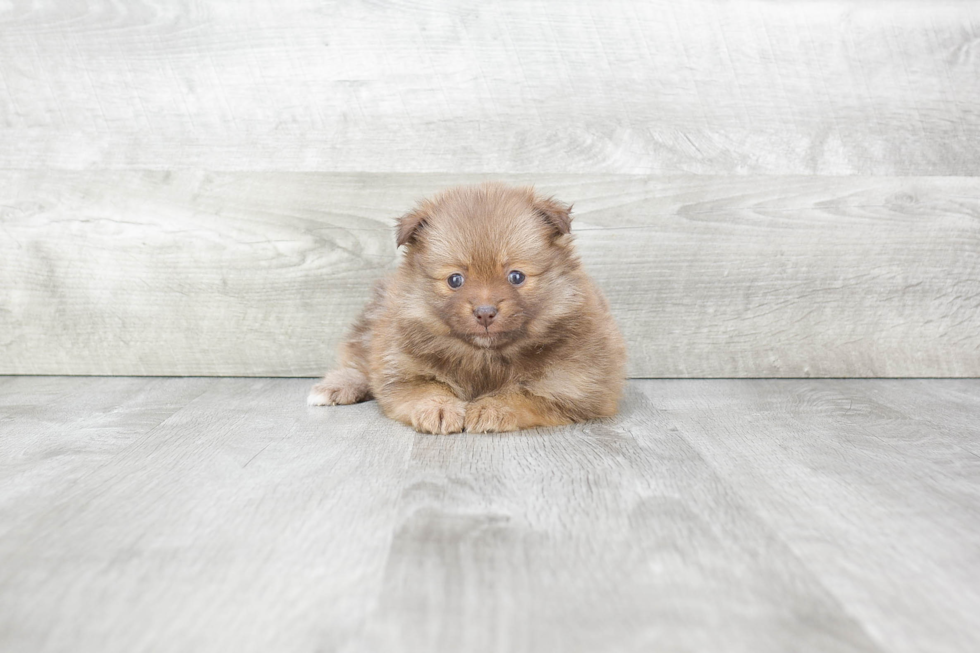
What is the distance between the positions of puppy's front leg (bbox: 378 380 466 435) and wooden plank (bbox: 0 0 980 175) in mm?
1190

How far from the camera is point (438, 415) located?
2467mm

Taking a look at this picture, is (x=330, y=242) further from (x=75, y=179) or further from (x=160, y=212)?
(x=75, y=179)

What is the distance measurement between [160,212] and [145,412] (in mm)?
1078

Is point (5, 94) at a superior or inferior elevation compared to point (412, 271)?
superior

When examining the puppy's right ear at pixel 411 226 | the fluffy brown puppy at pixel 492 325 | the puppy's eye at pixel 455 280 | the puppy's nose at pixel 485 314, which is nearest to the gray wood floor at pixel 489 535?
the fluffy brown puppy at pixel 492 325

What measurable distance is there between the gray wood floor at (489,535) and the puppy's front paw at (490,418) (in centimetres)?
8

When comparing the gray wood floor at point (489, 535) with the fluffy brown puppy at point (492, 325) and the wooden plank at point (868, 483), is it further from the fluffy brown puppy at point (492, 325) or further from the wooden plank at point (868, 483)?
the fluffy brown puppy at point (492, 325)

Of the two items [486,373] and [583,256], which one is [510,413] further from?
[583,256]

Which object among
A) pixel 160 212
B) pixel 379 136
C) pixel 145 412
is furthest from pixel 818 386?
pixel 160 212

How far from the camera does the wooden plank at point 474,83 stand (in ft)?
11.1

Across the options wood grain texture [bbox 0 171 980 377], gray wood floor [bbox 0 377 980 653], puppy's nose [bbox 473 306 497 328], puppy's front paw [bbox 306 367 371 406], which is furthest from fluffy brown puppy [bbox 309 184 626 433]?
wood grain texture [bbox 0 171 980 377]

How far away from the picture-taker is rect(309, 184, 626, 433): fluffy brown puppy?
7.89 ft

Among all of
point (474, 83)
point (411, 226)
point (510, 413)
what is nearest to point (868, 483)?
point (510, 413)

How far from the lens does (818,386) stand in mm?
3346
